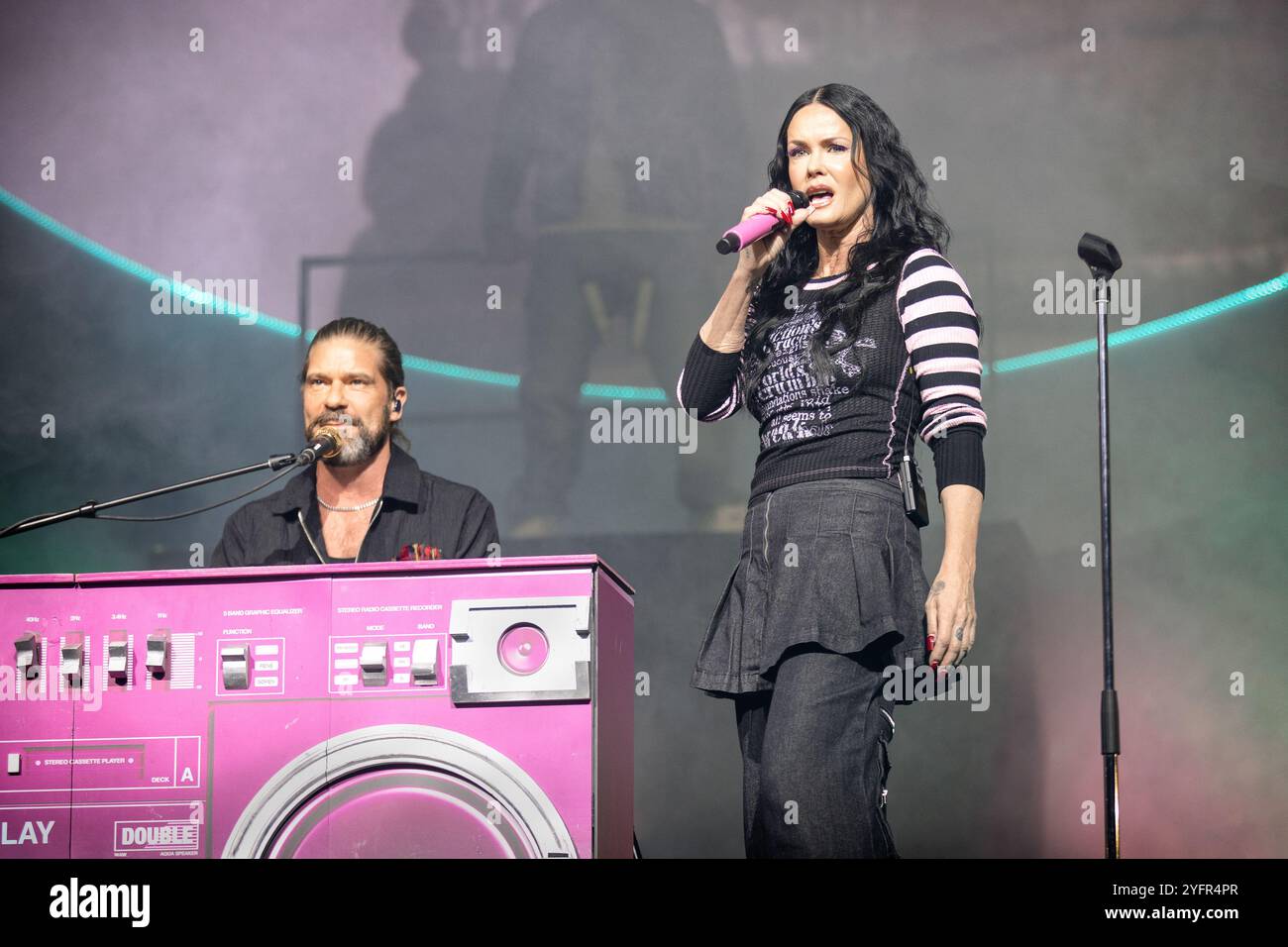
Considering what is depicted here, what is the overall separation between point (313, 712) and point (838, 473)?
38.0 inches

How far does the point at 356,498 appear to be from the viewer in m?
3.47

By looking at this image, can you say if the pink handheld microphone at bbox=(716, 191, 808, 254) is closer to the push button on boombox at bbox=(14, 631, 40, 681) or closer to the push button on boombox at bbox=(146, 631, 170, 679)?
the push button on boombox at bbox=(146, 631, 170, 679)

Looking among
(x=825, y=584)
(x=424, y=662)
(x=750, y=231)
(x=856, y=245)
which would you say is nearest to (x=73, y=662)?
(x=424, y=662)

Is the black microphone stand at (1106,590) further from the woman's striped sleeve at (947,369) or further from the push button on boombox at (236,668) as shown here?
the push button on boombox at (236,668)

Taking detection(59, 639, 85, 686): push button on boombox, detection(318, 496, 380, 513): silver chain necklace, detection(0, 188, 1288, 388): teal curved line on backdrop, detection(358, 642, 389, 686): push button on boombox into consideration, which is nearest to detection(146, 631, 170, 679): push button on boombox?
detection(59, 639, 85, 686): push button on boombox

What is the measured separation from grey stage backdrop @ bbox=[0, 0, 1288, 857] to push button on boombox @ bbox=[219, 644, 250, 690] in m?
1.86

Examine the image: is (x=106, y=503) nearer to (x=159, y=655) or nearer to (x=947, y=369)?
(x=159, y=655)

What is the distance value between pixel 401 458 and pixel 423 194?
4.09 feet

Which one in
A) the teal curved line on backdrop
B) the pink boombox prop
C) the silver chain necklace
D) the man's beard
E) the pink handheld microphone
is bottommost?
the pink boombox prop

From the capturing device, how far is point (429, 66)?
446 centimetres

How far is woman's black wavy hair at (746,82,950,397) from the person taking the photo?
8.48 ft

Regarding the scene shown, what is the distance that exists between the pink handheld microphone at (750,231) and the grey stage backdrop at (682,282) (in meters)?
1.64
